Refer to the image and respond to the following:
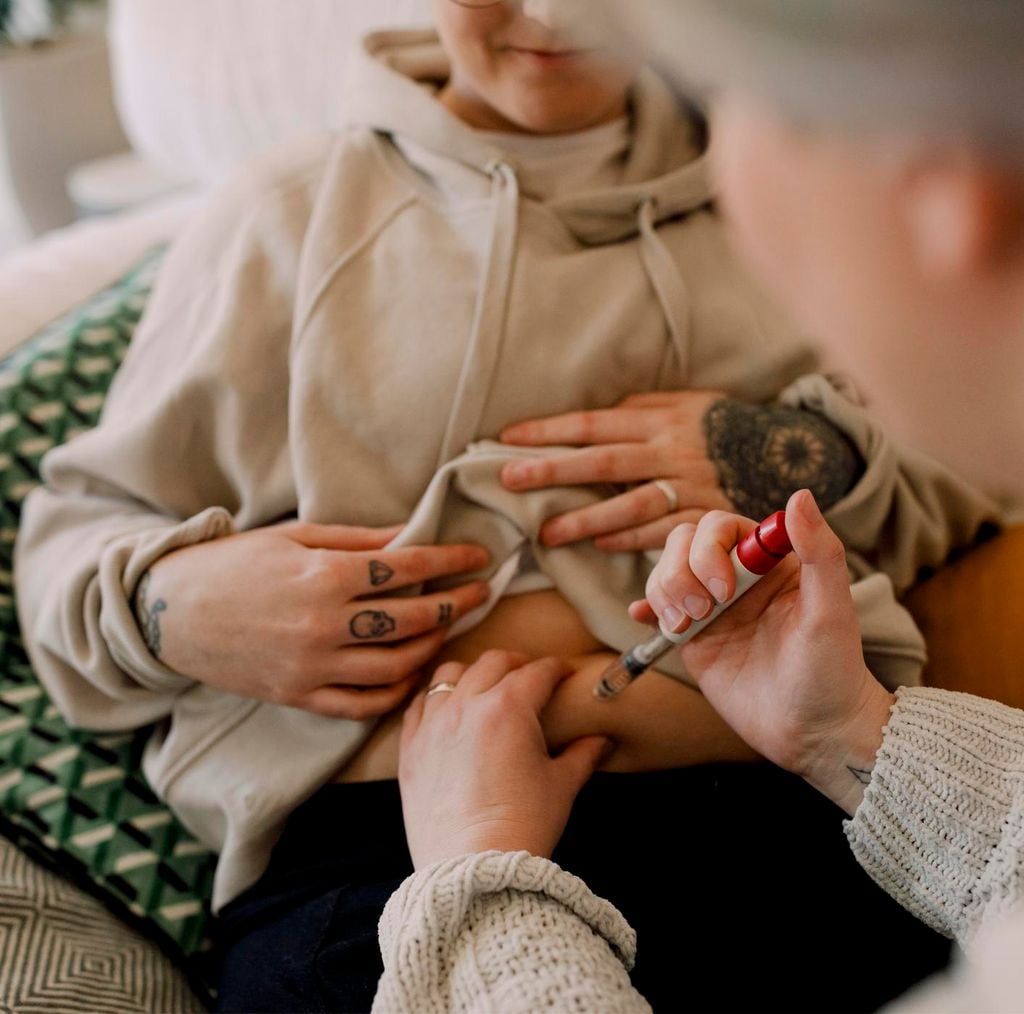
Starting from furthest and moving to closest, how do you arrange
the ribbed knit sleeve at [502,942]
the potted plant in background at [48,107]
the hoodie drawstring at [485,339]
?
the potted plant in background at [48,107] < the hoodie drawstring at [485,339] < the ribbed knit sleeve at [502,942]

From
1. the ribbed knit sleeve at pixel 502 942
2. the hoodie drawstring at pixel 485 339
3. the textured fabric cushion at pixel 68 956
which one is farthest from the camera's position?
the hoodie drawstring at pixel 485 339

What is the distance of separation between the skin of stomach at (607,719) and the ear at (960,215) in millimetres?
520

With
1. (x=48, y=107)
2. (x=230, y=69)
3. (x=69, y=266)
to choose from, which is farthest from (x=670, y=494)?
(x=48, y=107)

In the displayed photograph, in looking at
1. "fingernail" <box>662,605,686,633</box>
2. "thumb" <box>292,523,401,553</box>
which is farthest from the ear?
"thumb" <box>292,523,401,553</box>

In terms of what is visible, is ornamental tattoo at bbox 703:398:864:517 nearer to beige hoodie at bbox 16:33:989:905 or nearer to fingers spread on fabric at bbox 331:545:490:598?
beige hoodie at bbox 16:33:989:905

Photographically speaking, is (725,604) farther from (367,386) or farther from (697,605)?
(367,386)

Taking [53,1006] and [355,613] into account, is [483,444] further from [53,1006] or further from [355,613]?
[53,1006]

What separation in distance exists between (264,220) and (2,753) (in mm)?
522

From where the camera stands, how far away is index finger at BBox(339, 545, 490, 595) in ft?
2.67

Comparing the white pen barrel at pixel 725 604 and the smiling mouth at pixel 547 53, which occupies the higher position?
the smiling mouth at pixel 547 53

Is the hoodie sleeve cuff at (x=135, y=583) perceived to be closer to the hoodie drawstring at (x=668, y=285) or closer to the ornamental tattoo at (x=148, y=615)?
the ornamental tattoo at (x=148, y=615)

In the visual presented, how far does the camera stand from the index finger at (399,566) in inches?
32.0

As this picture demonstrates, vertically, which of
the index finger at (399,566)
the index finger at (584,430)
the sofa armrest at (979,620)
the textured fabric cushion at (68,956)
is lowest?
the textured fabric cushion at (68,956)

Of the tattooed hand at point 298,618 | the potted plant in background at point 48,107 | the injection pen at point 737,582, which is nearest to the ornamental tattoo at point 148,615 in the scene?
the tattooed hand at point 298,618
